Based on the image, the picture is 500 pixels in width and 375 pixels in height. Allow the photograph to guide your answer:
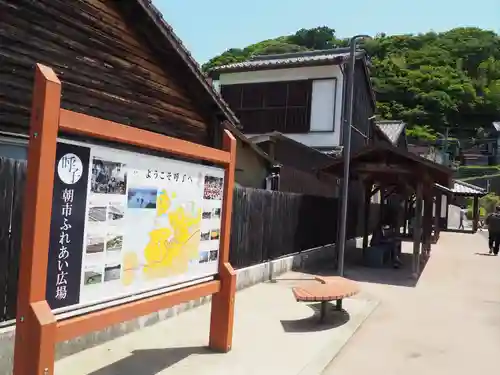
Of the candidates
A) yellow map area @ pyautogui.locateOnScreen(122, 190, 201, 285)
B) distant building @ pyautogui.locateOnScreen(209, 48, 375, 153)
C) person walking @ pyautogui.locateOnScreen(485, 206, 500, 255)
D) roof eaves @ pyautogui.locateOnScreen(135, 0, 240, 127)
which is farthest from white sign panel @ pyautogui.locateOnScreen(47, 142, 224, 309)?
person walking @ pyautogui.locateOnScreen(485, 206, 500, 255)

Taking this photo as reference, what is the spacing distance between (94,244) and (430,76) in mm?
86394

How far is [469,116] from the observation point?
79938 millimetres

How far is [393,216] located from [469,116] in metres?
69.3

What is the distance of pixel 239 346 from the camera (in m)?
5.93

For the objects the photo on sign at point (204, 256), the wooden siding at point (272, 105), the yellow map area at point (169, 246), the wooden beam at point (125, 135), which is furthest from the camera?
the wooden siding at point (272, 105)

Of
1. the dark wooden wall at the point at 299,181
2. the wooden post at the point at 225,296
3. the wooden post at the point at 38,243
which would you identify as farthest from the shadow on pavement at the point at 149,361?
the dark wooden wall at the point at 299,181

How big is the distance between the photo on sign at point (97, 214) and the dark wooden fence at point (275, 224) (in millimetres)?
5090

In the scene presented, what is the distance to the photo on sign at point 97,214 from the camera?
12.3 feet

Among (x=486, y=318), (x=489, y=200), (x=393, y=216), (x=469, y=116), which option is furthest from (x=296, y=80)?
(x=469, y=116)

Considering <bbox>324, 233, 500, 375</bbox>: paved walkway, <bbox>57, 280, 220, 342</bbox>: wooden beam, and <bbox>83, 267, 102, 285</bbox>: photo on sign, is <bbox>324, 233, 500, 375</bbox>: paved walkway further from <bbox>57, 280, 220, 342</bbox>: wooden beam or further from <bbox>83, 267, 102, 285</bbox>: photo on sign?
<bbox>83, 267, 102, 285</bbox>: photo on sign

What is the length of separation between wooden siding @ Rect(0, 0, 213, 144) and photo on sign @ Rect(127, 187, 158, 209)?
2627 millimetres

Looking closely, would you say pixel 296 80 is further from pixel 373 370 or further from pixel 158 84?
pixel 373 370

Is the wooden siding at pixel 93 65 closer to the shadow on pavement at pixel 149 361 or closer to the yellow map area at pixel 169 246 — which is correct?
the yellow map area at pixel 169 246

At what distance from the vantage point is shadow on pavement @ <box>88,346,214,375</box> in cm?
488
